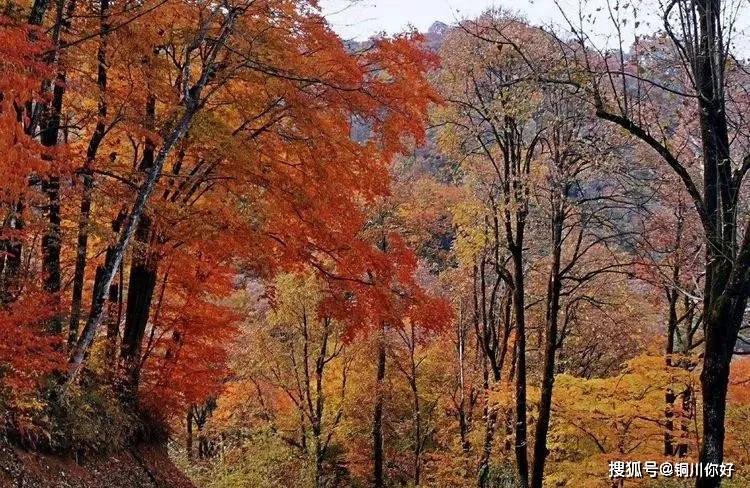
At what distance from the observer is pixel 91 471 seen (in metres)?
9.30

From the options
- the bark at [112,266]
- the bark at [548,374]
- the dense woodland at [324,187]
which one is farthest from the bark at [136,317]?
the bark at [548,374]

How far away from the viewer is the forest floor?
731 cm

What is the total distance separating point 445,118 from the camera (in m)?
13.1

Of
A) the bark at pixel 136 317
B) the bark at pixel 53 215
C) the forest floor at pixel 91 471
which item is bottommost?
the forest floor at pixel 91 471

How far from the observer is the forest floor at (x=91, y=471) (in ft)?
24.0

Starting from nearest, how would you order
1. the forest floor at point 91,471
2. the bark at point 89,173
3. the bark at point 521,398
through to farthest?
the forest floor at point 91,471 < the bark at point 89,173 < the bark at point 521,398

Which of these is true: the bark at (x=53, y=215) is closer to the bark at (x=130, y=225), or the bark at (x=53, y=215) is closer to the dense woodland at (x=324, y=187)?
the dense woodland at (x=324, y=187)

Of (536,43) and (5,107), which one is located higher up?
(536,43)

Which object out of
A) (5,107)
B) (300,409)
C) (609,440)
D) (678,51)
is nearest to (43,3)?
(5,107)

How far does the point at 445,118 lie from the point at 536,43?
2359mm

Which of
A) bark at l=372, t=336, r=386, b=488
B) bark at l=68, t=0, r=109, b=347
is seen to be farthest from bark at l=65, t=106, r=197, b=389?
bark at l=372, t=336, r=386, b=488

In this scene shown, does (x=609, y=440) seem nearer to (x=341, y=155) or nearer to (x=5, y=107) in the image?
(x=341, y=155)

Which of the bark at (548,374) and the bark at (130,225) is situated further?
the bark at (548,374)

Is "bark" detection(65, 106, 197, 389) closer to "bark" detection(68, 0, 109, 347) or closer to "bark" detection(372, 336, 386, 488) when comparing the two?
"bark" detection(68, 0, 109, 347)
